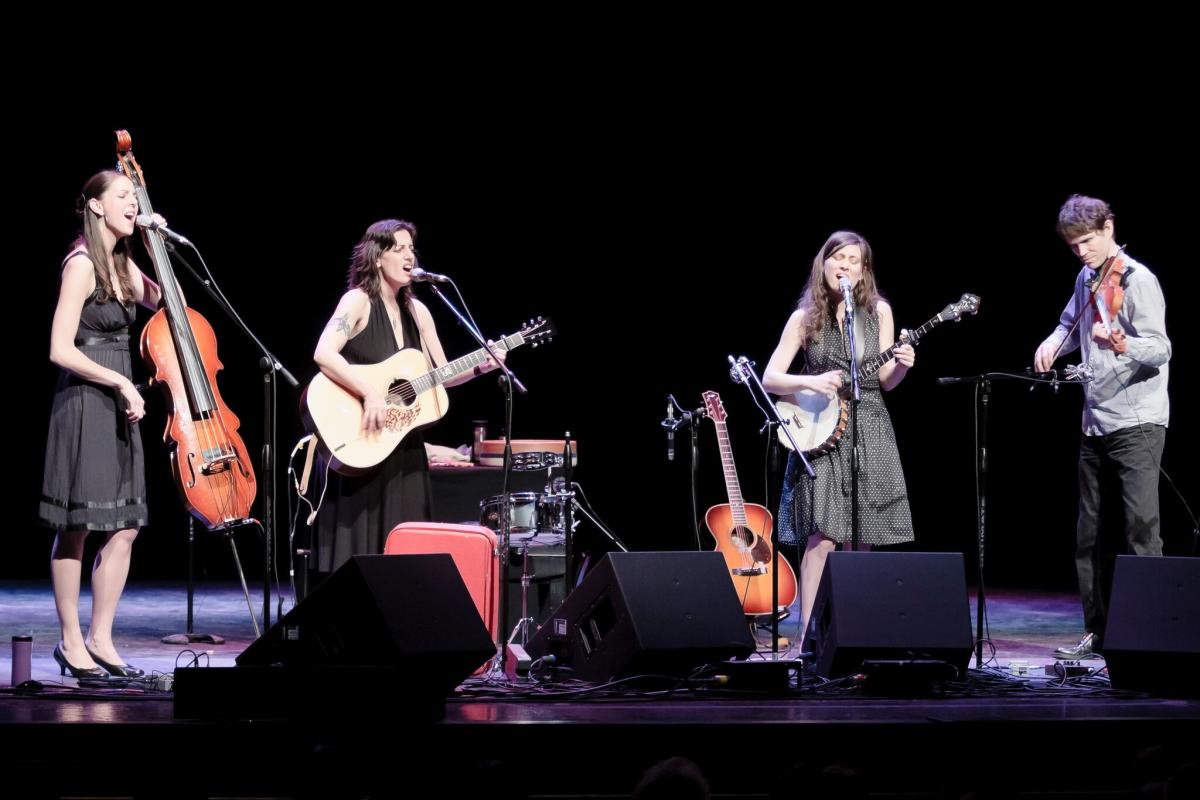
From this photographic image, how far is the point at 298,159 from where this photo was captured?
8219 mm

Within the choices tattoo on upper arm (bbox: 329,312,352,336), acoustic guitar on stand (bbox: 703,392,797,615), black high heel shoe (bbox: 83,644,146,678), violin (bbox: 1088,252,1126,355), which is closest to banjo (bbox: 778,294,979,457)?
violin (bbox: 1088,252,1126,355)

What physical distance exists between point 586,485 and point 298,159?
285 cm

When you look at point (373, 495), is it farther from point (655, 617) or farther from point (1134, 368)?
point (1134, 368)

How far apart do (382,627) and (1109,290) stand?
11.3 ft

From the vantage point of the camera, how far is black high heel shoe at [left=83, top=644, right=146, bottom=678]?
4570mm

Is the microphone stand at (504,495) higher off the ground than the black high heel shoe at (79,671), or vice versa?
the microphone stand at (504,495)

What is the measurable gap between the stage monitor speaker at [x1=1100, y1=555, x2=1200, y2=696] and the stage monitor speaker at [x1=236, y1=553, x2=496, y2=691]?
2.17 meters

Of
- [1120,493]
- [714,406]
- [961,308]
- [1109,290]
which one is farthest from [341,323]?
[1120,493]

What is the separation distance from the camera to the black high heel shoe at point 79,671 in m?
4.51

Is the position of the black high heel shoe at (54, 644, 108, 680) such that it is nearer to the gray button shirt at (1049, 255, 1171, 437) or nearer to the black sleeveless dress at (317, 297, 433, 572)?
the black sleeveless dress at (317, 297, 433, 572)

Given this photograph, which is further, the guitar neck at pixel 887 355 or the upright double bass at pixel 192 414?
the guitar neck at pixel 887 355

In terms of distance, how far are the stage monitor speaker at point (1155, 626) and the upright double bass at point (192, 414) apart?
3.12m

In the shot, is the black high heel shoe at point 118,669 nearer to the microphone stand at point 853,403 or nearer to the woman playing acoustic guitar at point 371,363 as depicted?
the woman playing acoustic guitar at point 371,363

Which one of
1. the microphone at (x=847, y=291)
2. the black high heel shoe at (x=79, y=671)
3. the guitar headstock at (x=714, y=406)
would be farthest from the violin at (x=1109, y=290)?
the black high heel shoe at (x=79, y=671)
